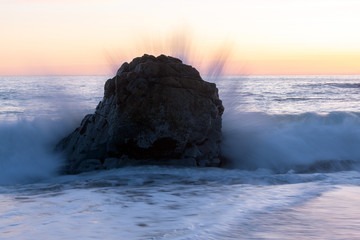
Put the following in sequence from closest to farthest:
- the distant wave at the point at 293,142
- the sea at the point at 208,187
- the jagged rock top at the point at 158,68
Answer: the sea at the point at 208,187, the jagged rock top at the point at 158,68, the distant wave at the point at 293,142

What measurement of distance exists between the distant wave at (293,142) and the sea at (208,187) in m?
0.03

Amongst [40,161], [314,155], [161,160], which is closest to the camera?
[161,160]

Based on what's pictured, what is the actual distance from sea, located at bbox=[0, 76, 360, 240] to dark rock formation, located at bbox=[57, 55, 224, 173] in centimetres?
38

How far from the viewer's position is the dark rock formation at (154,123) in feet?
27.3

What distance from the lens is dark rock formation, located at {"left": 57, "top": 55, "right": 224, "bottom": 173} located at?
8.33 meters

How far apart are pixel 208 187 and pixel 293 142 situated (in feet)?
15.6

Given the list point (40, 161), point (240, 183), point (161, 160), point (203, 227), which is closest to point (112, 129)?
point (161, 160)

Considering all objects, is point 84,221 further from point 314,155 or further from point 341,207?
point 314,155

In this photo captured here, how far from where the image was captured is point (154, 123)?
8336 millimetres

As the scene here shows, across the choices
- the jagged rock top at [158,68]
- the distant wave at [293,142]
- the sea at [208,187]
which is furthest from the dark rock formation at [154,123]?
the distant wave at [293,142]

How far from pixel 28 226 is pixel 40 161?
5.09 meters

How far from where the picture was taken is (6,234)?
4.01m

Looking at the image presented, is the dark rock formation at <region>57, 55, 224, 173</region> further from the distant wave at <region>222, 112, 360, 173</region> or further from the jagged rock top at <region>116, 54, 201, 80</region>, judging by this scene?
the distant wave at <region>222, 112, 360, 173</region>

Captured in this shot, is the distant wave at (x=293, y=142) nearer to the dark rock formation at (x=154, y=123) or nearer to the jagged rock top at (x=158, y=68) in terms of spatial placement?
the dark rock formation at (x=154, y=123)
